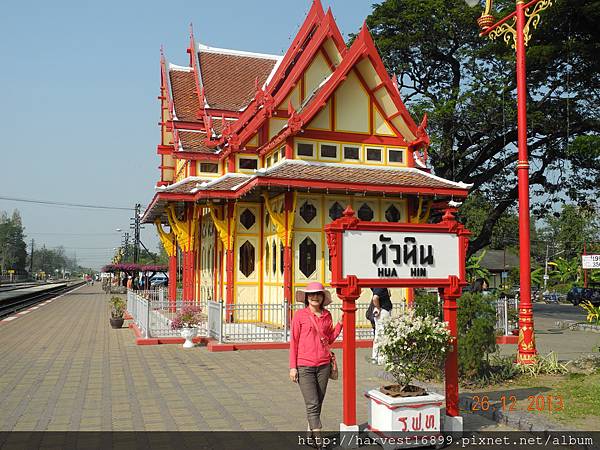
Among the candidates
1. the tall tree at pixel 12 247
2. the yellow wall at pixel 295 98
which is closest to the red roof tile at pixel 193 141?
the yellow wall at pixel 295 98

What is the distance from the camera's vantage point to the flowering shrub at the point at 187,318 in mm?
14820

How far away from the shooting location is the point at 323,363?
19.9 ft

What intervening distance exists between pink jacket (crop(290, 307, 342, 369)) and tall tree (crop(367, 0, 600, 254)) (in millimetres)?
20249

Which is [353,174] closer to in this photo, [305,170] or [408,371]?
[305,170]

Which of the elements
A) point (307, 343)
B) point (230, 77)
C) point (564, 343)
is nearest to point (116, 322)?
point (230, 77)

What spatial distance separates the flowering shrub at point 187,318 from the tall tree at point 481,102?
16333 mm

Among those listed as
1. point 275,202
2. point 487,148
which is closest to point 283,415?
point 275,202

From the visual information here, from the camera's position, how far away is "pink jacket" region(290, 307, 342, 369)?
19.8 ft

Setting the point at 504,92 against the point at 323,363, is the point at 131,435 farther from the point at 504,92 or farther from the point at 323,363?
the point at 504,92

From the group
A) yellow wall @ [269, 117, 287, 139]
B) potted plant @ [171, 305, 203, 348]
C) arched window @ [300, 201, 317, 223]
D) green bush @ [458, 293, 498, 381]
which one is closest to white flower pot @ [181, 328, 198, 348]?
potted plant @ [171, 305, 203, 348]

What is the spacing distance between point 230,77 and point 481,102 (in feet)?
39.0

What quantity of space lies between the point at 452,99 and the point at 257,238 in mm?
14763

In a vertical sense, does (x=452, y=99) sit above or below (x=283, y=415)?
above

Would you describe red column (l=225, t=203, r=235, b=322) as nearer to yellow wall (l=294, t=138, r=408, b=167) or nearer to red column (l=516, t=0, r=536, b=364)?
yellow wall (l=294, t=138, r=408, b=167)
